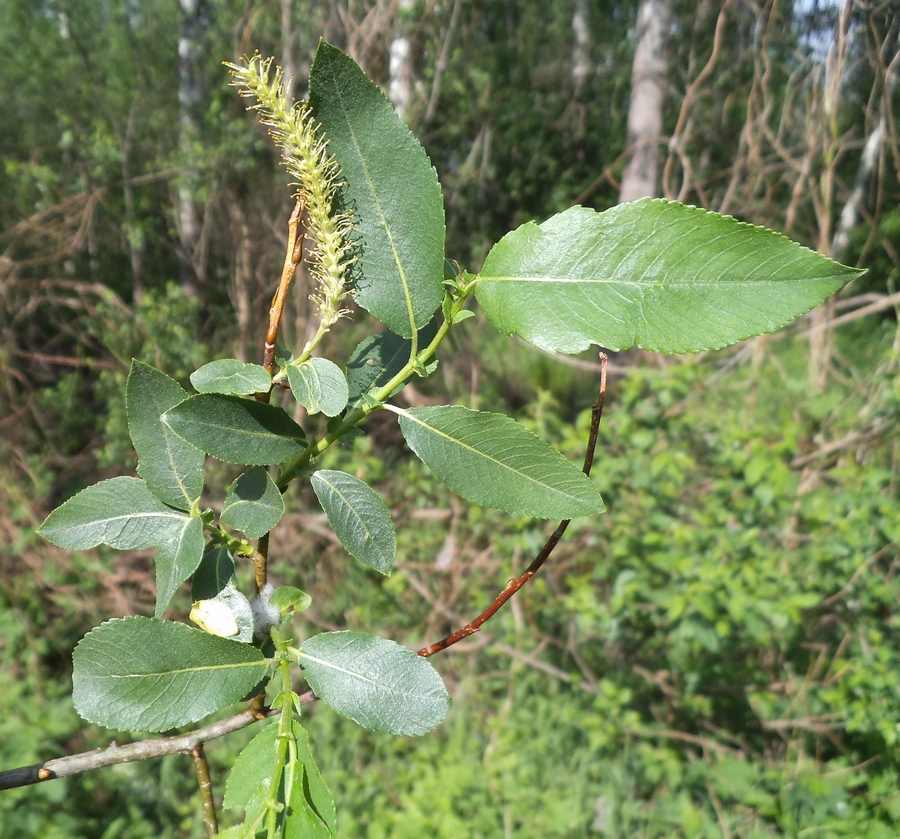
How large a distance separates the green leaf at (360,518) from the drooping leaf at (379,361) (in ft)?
0.18

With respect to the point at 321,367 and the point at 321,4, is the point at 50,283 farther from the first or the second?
the point at 321,367

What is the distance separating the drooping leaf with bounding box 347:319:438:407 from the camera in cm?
45

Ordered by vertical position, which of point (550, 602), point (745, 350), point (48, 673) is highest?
point (745, 350)

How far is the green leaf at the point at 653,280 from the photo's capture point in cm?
34

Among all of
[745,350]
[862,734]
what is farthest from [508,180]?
[862,734]

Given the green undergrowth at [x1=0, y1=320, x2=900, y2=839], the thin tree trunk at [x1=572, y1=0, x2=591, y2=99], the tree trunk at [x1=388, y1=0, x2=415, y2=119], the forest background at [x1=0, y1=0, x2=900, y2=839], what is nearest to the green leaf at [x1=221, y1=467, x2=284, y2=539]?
the forest background at [x1=0, y1=0, x2=900, y2=839]

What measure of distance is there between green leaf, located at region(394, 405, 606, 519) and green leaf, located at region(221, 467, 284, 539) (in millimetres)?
92

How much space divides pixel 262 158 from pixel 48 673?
2722mm

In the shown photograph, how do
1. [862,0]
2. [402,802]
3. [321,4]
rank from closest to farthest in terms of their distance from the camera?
1. [402,802]
2. [862,0]
3. [321,4]

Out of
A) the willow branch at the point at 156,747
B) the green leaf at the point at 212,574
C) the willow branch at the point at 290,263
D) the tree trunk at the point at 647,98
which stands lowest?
the willow branch at the point at 156,747

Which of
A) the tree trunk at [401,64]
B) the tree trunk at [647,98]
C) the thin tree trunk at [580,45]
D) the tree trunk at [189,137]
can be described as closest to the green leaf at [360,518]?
the tree trunk at [401,64]

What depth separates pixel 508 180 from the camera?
20.9ft

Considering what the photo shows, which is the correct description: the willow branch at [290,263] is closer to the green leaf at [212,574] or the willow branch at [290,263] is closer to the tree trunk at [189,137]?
the green leaf at [212,574]

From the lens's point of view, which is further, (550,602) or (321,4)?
(321,4)
